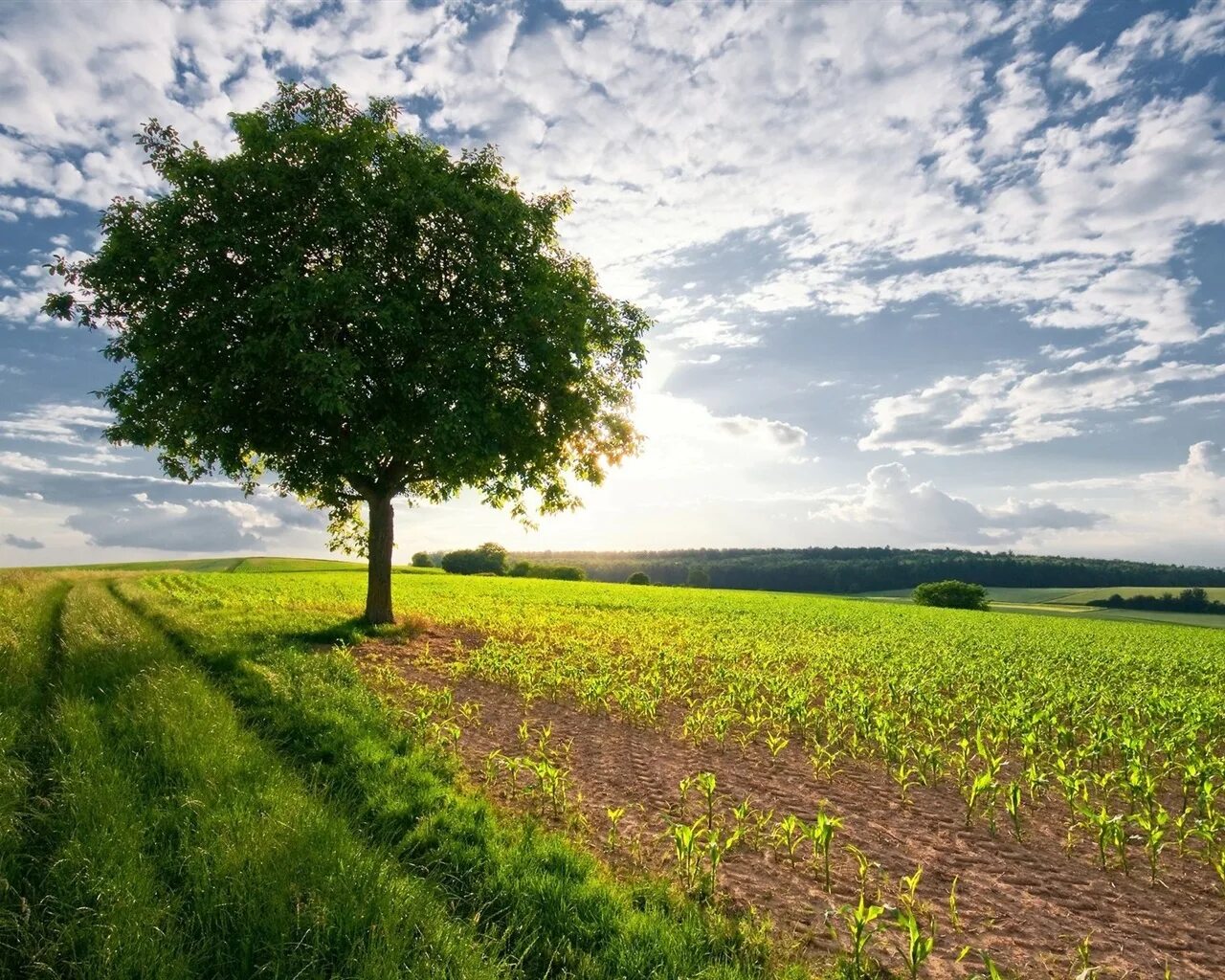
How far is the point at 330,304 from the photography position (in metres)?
18.7

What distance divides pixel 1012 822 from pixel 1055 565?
122927mm

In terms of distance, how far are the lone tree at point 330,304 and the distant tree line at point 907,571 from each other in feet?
290

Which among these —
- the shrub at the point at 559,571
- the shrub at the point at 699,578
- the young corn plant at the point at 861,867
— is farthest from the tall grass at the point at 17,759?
the shrub at the point at 699,578

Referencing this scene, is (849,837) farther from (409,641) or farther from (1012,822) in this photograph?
(409,641)

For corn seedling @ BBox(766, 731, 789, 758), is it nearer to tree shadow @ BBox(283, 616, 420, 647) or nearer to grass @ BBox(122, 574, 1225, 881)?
grass @ BBox(122, 574, 1225, 881)

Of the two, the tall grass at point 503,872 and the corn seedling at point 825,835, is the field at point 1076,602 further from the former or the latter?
the tall grass at point 503,872

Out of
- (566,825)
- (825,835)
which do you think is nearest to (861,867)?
(825,835)

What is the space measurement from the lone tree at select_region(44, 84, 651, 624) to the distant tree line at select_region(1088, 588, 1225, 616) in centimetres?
8932

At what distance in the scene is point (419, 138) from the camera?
2205 centimetres

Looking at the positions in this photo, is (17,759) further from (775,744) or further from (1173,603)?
(1173,603)

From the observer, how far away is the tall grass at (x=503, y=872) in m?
5.01

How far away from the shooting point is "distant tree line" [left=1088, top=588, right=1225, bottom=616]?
262ft

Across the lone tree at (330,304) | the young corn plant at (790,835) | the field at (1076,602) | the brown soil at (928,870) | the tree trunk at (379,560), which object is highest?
the lone tree at (330,304)

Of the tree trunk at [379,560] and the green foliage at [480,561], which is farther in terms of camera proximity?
the green foliage at [480,561]
